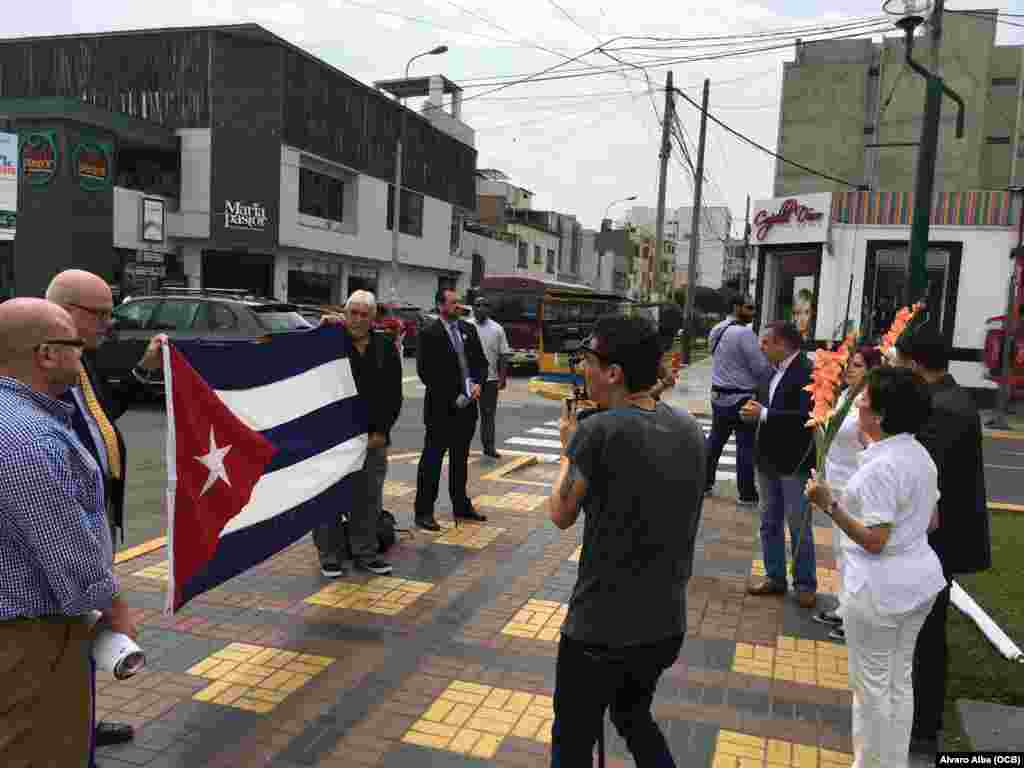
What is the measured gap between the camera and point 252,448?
4.42 metres

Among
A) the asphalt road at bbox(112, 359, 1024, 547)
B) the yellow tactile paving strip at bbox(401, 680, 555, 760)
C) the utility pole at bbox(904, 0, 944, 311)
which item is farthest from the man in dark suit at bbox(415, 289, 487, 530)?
the utility pole at bbox(904, 0, 944, 311)

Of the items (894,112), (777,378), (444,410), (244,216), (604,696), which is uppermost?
(894,112)

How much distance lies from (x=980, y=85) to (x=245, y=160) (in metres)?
35.8

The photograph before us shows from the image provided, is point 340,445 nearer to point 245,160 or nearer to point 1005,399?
point 1005,399

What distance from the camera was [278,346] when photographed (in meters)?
4.84

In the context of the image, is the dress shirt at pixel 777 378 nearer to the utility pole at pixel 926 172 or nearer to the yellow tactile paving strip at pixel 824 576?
the yellow tactile paving strip at pixel 824 576

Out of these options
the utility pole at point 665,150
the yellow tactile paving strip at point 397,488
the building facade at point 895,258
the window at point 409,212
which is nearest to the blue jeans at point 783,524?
the yellow tactile paving strip at point 397,488

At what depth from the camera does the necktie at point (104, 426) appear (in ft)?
10.3

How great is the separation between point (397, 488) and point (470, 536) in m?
1.82

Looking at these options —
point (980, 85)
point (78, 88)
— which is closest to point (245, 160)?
point (78, 88)

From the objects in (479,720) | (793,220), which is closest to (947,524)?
(479,720)

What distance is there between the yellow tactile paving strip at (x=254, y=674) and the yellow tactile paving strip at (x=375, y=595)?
722 mm

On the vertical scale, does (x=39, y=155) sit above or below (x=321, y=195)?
below

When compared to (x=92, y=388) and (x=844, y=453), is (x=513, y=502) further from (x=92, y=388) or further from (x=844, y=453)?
(x=92, y=388)
